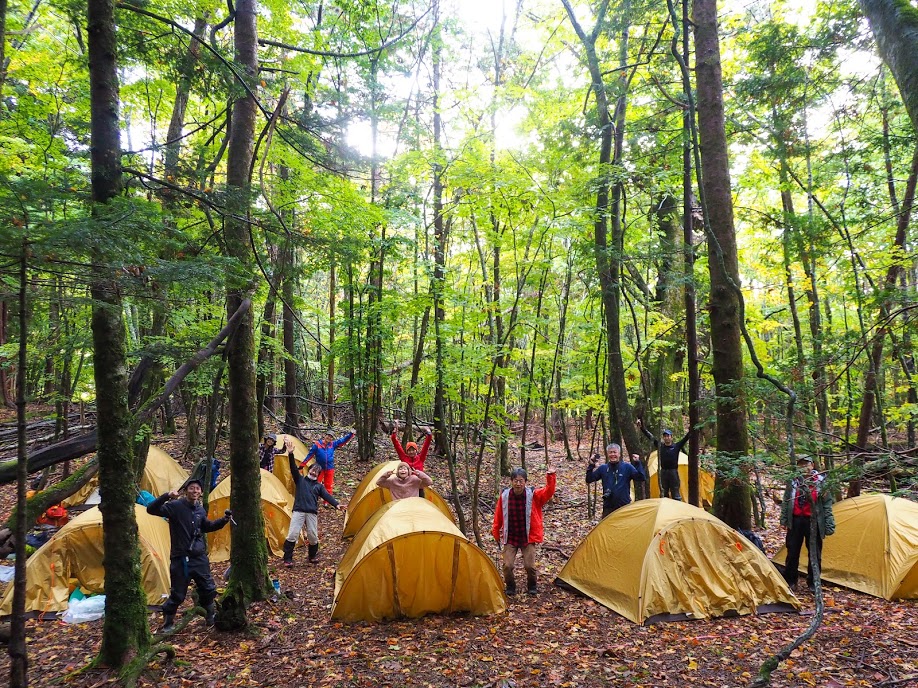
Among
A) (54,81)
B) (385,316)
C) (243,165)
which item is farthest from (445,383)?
(54,81)

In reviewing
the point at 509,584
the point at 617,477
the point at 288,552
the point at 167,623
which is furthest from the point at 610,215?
the point at 167,623

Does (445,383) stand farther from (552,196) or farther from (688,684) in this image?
(688,684)

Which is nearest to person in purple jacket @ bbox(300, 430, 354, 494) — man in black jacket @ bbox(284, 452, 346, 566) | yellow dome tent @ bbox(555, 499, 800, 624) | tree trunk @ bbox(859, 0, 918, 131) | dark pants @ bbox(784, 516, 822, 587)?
man in black jacket @ bbox(284, 452, 346, 566)

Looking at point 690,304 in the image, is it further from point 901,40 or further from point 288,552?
point 288,552

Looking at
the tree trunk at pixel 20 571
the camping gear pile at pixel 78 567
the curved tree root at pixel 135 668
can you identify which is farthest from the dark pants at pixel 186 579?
the tree trunk at pixel 20 571

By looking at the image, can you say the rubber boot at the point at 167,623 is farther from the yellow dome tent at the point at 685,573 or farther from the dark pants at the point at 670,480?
the dark pants at the point at 670,480

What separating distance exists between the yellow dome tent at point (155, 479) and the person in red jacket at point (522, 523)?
752cm

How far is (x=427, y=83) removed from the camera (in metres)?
16.6

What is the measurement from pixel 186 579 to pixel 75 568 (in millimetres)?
2205

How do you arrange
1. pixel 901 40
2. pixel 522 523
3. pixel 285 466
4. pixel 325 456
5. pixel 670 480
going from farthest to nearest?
pixel 285 466
pixel 325 456
pixel 670 480
pixel 522 523
pixel 901 40

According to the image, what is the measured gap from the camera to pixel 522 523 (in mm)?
7324

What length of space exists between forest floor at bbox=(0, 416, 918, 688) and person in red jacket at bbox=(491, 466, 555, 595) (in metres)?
0.37

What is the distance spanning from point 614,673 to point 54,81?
13282mm

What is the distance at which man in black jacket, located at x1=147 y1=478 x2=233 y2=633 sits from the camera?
609 cm
